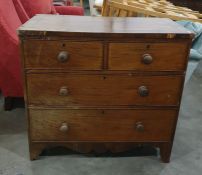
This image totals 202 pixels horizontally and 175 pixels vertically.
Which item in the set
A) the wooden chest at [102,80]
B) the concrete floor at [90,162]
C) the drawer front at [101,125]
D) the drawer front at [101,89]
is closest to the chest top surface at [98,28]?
the wooden chest at [102,80]

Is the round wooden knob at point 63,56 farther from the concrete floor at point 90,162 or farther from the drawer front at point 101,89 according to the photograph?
the concrete floor at point 90,162

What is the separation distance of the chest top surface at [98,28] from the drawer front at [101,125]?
395mm

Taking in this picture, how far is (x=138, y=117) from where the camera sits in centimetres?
138

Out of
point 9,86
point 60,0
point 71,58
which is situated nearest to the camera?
point 71,58

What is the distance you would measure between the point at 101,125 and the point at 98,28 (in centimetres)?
49

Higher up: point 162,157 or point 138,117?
point 138,117

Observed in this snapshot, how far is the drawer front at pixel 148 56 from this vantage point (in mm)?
1214

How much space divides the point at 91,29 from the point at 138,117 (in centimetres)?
51

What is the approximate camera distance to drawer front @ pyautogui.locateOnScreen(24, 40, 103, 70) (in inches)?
46.7

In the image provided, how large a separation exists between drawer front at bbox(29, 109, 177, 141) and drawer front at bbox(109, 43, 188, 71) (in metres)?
0.24

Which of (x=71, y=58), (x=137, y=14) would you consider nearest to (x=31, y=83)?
(x=71, y=58)

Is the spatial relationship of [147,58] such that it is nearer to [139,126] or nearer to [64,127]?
[139,126]

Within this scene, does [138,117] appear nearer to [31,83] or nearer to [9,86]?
[31,83]

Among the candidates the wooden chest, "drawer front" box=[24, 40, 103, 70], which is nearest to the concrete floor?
the wooden chest
